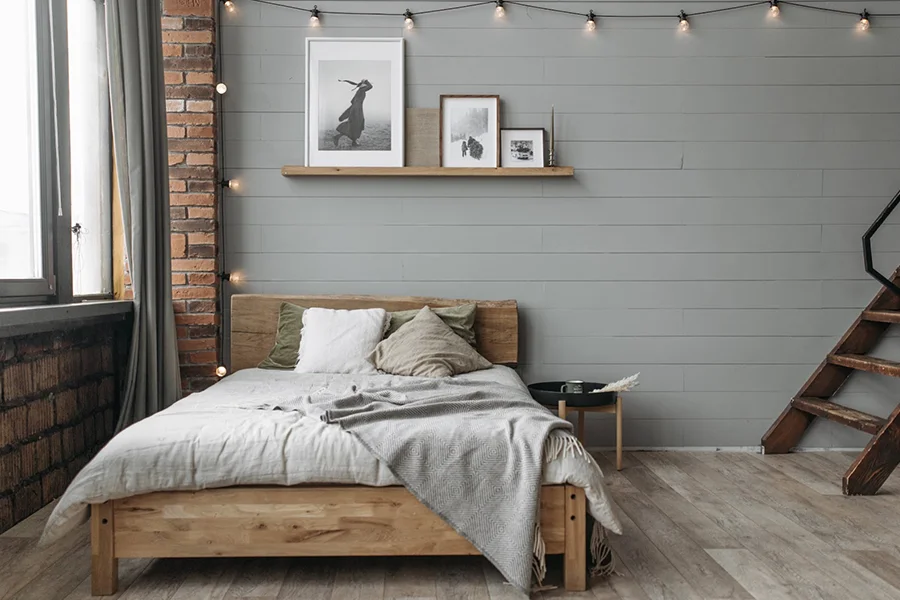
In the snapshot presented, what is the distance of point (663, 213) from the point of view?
4516mm

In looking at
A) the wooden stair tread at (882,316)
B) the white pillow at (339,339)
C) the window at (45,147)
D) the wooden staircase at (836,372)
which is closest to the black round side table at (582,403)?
the white pillow at (339,339)

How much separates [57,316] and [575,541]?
2.14 meters

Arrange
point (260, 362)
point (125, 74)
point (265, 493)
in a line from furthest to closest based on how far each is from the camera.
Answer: point (260, 362) → point (125, 74) → point (265, 493)

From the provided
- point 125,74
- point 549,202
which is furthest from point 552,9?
point 125,74

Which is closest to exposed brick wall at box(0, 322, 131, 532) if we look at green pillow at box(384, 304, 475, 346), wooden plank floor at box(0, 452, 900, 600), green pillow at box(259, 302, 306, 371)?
wooden plank floor at box(0, 452, 900, 600)

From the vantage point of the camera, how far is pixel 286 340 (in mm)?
4207

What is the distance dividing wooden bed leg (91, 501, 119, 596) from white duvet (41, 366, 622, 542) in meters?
0.05

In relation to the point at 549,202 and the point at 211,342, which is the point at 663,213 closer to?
the point at 549,202

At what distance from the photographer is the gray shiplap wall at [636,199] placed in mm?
4465

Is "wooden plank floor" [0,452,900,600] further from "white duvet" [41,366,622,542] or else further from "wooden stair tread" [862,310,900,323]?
"wooden stair tread" [862,310,900,323]

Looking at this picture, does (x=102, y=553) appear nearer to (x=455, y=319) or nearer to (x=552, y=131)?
(x=455, y=319)

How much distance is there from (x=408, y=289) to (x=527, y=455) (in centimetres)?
207

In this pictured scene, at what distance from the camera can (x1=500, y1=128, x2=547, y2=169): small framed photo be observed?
444 centimetres

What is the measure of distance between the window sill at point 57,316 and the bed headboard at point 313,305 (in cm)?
61
